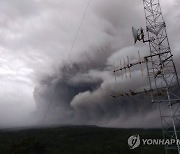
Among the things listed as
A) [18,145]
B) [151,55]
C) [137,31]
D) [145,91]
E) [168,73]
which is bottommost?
[18,145]

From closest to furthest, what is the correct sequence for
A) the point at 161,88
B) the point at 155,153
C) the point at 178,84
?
the point at 178,84
the point at 161,88
the point at 155,153

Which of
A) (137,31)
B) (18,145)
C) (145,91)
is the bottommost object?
(18,145)

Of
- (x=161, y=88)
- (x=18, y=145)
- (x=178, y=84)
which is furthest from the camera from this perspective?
(x=18, y=145)

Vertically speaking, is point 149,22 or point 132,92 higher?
point 149,22

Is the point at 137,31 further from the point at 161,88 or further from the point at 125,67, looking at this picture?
the point at 161,88

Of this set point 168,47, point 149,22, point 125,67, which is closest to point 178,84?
point 168,47

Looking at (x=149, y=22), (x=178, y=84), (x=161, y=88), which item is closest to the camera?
(x=178, y=84)

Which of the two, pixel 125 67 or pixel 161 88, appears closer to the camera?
pixel 161 88

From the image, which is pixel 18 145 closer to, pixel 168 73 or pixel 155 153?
pixel 168 73

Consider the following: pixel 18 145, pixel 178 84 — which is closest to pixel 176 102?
pixel 178 84
